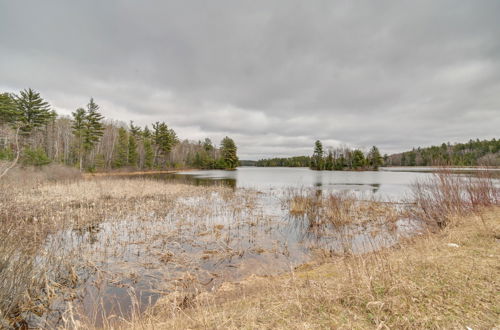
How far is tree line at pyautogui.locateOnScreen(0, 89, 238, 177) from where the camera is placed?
31.1 m

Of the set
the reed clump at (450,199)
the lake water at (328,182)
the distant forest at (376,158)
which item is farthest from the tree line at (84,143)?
the distant forest at (376,158)

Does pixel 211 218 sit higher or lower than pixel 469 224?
lower

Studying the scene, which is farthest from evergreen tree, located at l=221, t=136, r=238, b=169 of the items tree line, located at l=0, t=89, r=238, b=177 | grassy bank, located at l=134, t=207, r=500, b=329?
grassy bank, located at l=134, t=207, r=500, b=329

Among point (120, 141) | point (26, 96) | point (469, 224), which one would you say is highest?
point (26, 96)

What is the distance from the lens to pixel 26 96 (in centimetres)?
3269

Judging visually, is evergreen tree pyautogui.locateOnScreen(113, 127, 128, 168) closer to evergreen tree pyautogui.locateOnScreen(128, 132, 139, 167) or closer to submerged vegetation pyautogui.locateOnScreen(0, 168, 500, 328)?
evergreen tree pyautogui.locateOnScreen(128, 132, 139, 167)

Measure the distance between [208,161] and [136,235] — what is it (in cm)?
7072

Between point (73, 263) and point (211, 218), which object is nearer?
point (73, 263)

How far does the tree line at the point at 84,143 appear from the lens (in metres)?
31.1

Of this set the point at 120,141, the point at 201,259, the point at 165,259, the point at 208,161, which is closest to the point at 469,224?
the point at 201,259

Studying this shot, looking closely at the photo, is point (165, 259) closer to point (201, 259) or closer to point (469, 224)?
point (201, 259)

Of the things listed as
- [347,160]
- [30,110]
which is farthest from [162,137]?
[347,160]

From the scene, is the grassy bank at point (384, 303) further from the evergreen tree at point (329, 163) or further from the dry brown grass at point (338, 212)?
the evergreen tree at point (329, 163)

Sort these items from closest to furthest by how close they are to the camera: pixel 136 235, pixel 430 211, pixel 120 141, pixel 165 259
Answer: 1. pixel 165 259
2. pixel 136 235
3. pixel 430 211
4. pixel 120 141
